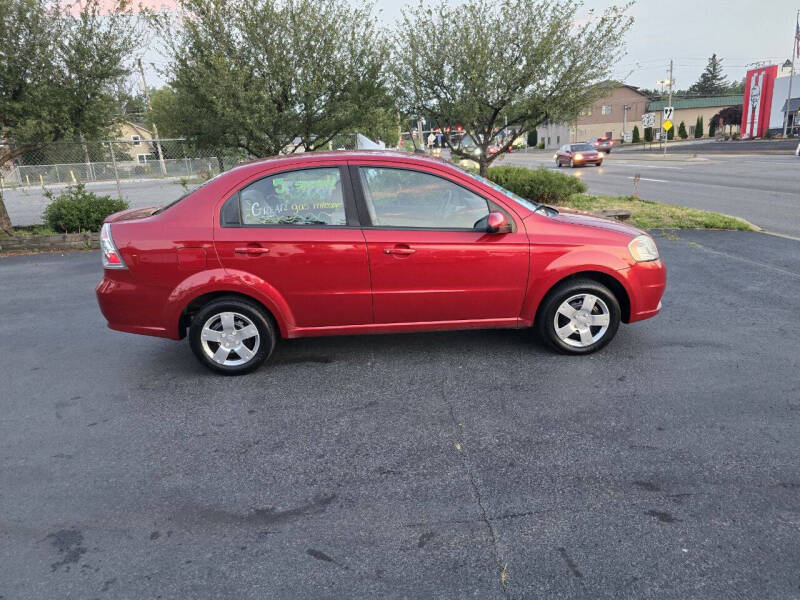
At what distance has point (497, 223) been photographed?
4.35 metres

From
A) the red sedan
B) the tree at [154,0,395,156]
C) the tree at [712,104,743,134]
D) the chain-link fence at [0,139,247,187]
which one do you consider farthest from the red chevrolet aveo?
the tree at [712,104,743,134]

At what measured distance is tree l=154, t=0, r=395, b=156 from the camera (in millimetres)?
10016

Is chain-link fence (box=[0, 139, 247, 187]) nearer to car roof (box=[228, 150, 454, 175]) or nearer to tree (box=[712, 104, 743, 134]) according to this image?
car roof (box=[228, 150, 454, 175])

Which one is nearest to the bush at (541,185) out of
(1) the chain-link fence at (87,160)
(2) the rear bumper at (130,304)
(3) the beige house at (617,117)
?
(1) the chain-link fence at (87,160)

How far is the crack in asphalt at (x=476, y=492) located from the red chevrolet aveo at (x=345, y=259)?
97 centimetres

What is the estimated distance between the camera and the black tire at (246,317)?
4395 mm

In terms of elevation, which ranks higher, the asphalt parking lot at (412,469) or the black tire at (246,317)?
the black tire at (246,317)

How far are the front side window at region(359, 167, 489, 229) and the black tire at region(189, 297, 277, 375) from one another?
1.21 meters

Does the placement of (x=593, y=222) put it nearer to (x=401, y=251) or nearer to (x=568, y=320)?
(x=568, y=320)

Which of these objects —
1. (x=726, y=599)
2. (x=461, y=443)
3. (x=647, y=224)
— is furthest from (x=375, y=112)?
(x=726, y=599)

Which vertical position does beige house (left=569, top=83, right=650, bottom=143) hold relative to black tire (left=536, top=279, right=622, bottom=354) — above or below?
above

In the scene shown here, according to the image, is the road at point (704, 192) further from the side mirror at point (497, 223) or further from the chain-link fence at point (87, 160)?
the side mirror at point (497, 223)

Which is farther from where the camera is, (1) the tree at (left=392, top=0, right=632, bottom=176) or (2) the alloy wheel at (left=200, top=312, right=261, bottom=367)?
(1) the tree at (left=392, top=0, right=632, bottom=176)

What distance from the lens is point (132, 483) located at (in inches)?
123
